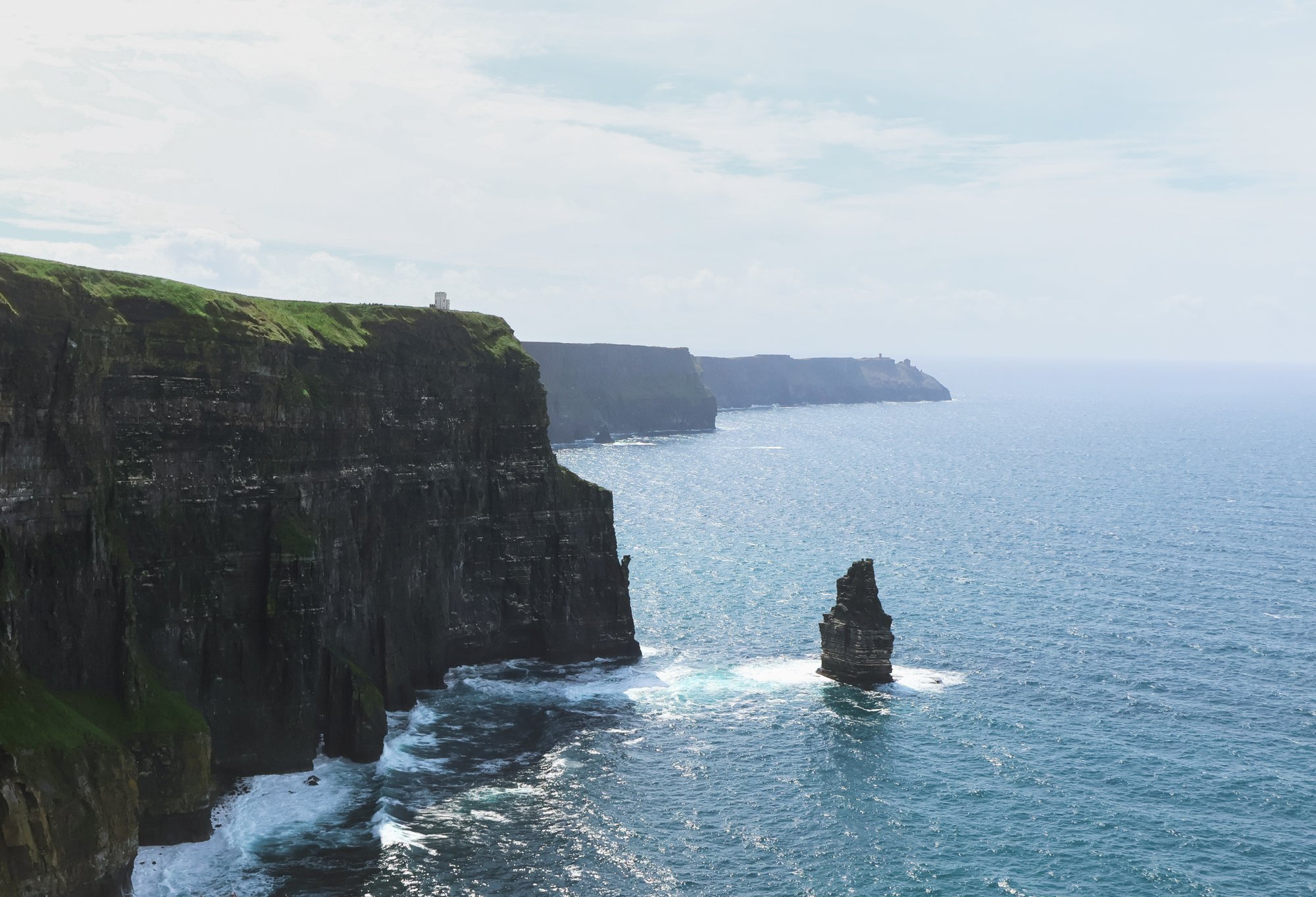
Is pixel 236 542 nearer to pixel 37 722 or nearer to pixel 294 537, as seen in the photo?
pixel 294 537

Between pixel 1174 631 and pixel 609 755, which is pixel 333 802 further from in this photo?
pixel 1174 631

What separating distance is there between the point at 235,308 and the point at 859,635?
49.9 metres

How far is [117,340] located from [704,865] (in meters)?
41.5

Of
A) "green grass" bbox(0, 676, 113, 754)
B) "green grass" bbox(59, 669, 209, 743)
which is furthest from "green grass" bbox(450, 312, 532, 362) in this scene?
"green grass" bbox(0, 676, 113, 754)

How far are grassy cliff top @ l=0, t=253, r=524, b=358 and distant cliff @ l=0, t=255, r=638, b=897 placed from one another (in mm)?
184

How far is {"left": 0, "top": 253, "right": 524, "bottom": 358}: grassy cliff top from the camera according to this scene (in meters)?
61.3

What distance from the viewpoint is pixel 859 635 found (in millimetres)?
91625

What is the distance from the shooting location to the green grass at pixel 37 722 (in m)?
51.3

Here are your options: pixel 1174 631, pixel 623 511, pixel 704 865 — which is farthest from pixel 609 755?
pixel 623 511

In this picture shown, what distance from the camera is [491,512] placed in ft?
306

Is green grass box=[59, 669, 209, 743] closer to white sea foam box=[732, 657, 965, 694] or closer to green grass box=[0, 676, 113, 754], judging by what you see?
green grass box=[0, 676, 113, 754]

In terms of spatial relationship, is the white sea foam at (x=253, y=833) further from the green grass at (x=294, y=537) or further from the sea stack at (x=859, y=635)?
the sea stack at (x=859, y=635)

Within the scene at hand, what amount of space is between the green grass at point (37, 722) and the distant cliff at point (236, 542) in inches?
5.0

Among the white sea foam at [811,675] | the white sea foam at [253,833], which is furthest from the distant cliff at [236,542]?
the white sea foam at [811,675]
